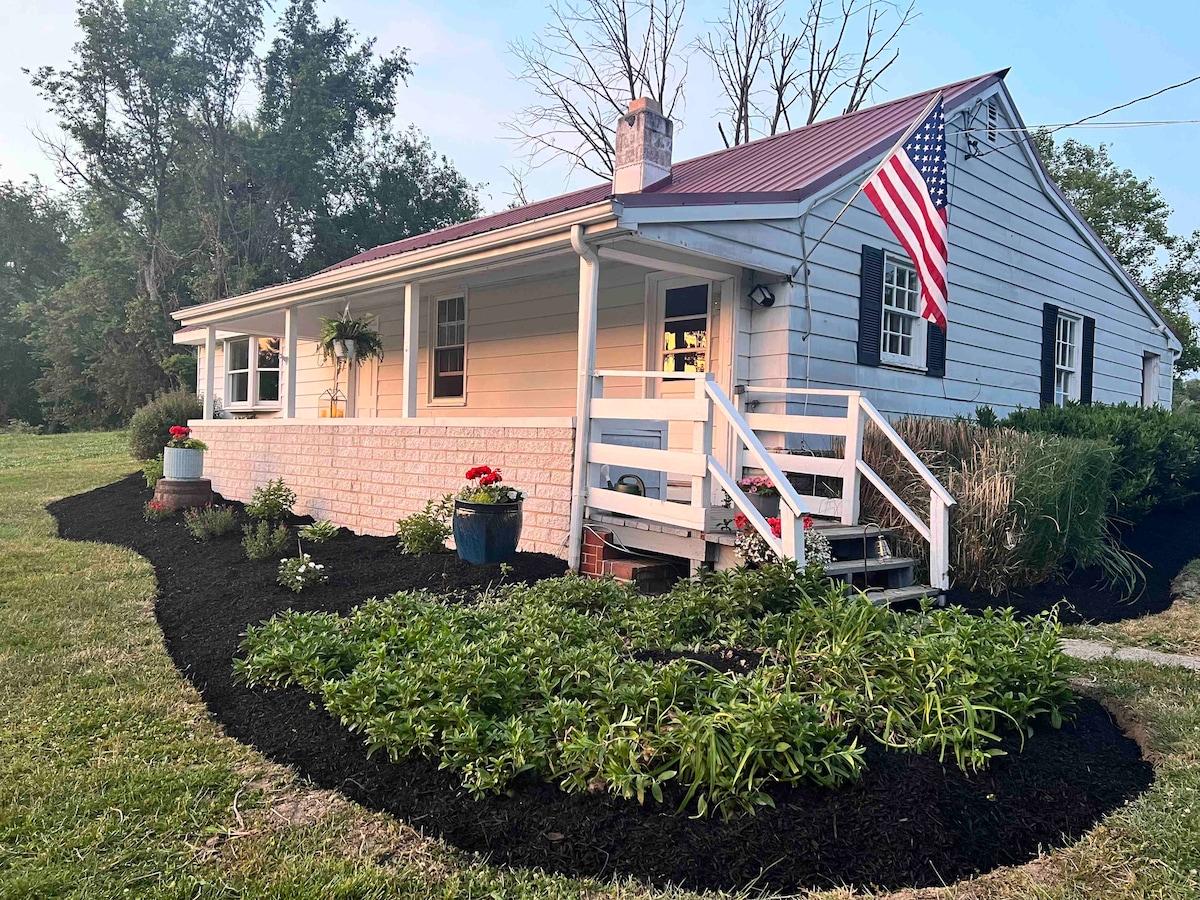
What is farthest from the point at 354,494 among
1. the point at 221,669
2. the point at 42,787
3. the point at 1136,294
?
the point at 1136,294

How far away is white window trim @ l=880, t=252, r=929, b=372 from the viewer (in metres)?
8.43

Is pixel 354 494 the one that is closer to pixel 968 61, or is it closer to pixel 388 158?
pixel 968 61

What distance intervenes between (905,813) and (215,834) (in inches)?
84.4

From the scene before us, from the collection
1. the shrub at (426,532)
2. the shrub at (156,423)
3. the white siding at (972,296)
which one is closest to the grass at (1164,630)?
the white siding at (972,296)

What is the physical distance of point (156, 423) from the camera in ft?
48.0

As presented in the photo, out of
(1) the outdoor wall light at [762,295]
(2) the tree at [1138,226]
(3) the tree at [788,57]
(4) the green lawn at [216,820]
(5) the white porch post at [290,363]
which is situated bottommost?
(4) the green lawn at [216,820]

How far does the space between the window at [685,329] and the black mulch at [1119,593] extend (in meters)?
3.16

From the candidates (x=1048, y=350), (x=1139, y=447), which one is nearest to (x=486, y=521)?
(x=1139, y=447)

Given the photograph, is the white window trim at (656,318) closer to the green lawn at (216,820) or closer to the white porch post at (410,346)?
the white porch post at (410,346)

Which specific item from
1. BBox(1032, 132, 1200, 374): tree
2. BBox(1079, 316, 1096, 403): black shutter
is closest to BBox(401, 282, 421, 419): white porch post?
BBox(1079, 316, 1096, 403): black shutter

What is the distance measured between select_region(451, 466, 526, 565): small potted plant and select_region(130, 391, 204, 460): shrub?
10518 millimetres

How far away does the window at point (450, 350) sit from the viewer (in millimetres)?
10539

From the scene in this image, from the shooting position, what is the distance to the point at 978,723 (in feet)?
9.98

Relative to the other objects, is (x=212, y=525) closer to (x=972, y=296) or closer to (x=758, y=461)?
(x=758, y=461)
